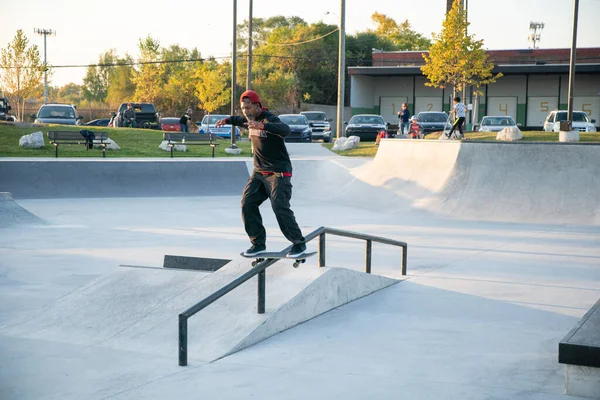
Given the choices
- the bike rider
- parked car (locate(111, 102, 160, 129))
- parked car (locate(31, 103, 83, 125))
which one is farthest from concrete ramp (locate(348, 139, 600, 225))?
parked car (locate(111, 102, 160, 129))

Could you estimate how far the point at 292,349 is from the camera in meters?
6.07

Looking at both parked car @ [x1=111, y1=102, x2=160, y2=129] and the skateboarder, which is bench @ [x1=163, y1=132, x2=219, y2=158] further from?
the skateboarder

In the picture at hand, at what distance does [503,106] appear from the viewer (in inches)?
2100

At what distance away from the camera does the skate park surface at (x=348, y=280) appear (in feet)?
17.9

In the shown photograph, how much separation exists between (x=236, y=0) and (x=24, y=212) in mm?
16544

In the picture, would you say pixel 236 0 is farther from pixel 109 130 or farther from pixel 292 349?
pixel 292 349

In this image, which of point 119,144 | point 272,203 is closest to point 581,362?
point 272,203

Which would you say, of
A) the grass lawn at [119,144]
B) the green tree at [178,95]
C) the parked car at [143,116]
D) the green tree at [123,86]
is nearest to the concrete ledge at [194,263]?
the grass lawn at [119,144]

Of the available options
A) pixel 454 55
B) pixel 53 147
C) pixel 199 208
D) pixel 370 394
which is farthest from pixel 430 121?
pixel 370 394

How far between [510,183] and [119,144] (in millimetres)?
17691

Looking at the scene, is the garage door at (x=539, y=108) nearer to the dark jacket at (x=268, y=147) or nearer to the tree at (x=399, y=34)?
the tree at (x=399, y=34)

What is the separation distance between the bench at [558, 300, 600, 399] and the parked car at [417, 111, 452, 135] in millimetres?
27146

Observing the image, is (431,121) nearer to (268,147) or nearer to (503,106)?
(503,106)

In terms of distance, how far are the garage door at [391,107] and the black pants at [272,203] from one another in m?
49.4
